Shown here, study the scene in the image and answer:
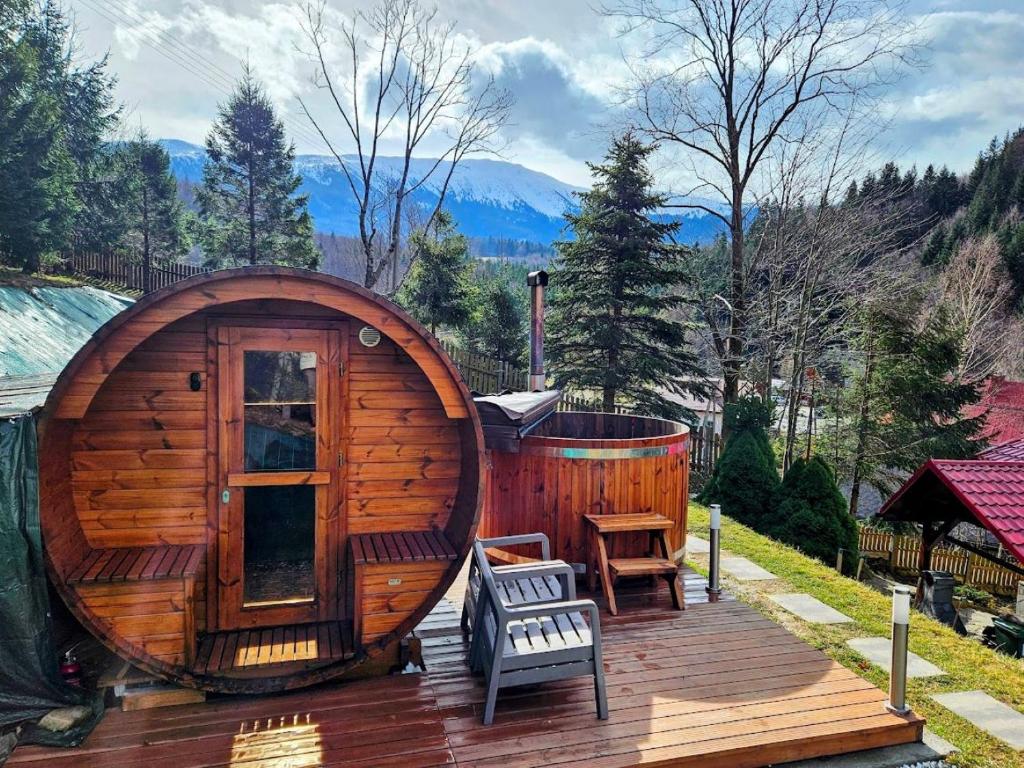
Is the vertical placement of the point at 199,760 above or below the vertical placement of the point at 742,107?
below

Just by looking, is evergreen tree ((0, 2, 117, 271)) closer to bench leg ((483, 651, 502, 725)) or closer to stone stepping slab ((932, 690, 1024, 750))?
bench leg ((483, 651, 502, 725))

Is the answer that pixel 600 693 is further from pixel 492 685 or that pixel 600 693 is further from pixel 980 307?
pixel 980 307

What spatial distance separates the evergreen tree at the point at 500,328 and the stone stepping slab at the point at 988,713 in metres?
13.8

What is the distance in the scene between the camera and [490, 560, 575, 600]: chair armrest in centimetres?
379

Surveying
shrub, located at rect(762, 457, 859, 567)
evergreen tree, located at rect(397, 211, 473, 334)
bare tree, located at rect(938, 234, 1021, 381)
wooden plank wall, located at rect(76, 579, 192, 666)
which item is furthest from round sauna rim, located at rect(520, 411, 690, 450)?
bare tree, located at rect(938, 234, 1021, 381)

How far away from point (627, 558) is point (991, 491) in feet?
13.0

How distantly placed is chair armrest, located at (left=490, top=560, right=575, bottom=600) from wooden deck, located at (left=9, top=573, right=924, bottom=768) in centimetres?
63

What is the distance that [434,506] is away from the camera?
422cm

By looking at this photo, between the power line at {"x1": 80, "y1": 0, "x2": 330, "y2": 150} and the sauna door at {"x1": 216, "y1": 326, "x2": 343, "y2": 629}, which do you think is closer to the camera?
the sauna door at {"x1": 216, "y1": 326, "x2": 343, "y2": 629}

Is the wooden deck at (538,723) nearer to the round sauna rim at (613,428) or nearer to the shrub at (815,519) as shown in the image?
the round sauna rim at (613,428)

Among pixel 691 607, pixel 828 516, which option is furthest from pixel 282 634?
pixel 828 516

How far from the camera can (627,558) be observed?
5113 mm

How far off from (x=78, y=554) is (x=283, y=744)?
65.6 inches

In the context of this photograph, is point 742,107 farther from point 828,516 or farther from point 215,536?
point 215,536
